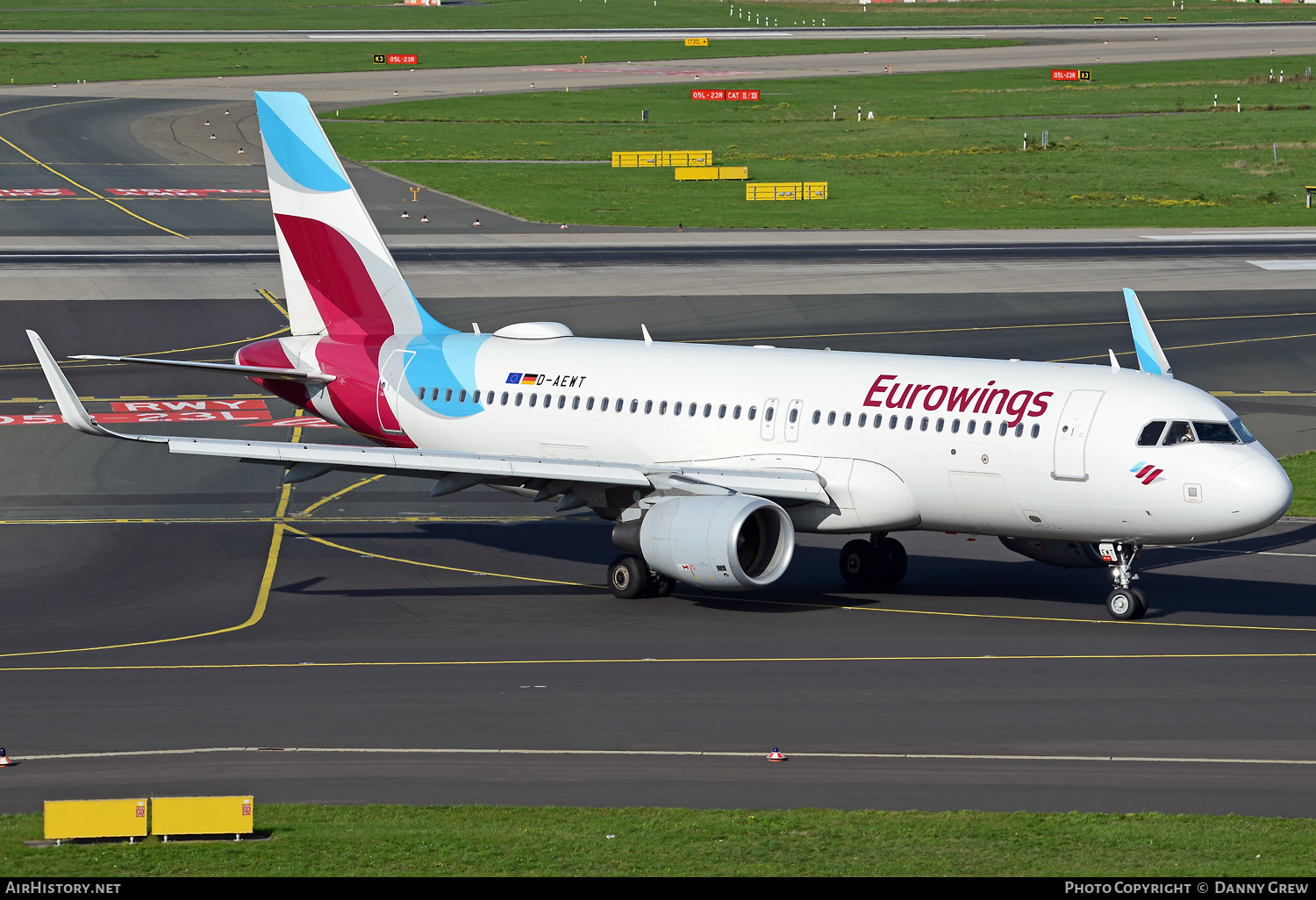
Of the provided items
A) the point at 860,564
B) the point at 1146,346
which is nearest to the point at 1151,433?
the point at 1146,346

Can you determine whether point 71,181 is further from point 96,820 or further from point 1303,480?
point 96,820

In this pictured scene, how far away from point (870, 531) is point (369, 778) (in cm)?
1542

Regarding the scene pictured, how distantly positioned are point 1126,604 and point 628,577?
414 inches

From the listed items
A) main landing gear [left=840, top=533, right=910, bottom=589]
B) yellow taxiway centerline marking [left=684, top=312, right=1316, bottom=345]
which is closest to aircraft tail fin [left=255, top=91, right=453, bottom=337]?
main landing gear [left=840, top=533, right=910, bottom=589]

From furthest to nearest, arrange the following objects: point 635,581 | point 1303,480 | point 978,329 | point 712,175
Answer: point 712,175 → point 978,329 → point 1303,480 → point 635,581

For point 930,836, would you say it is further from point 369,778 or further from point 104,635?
point 104,635

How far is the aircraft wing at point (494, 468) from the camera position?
1377 inches

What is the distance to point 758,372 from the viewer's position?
126 ft

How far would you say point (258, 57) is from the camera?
187000 mm

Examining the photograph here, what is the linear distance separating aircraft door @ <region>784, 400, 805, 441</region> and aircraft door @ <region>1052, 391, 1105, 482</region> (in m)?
5.72

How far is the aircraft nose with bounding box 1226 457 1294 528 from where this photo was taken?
32.6 m

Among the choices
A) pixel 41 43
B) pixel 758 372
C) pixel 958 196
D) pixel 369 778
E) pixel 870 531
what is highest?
pixel 41 43

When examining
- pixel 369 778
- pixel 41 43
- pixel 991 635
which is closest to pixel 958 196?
pixel 991 635

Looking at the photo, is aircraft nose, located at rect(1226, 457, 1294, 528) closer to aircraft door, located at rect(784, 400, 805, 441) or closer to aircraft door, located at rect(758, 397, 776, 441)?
aircraft door, located at rect(784, 400, 805, 441)
